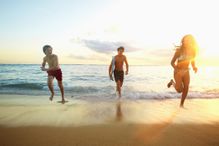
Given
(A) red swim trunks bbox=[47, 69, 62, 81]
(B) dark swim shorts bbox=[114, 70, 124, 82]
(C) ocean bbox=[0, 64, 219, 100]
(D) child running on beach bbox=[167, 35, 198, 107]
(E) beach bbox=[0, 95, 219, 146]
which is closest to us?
(E) beach bbox=[0, 95, 219, 146]

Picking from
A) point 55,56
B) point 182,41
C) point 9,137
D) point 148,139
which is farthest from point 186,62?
point 9,137

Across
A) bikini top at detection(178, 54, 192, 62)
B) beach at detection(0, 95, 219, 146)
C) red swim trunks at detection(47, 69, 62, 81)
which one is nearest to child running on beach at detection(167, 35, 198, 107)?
bikini top at detection(178, 54, 192, 62)

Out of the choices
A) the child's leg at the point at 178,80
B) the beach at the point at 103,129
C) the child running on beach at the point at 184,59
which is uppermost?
the child running on beach at the point at 184,59

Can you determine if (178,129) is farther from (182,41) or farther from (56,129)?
(182,41)

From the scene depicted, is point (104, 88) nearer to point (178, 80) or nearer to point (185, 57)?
point (178, 80)

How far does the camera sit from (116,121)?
533 centimetres

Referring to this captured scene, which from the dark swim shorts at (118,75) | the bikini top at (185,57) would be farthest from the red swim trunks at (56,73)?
the bikini top at (185,57)

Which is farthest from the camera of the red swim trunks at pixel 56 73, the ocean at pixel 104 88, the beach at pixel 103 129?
the ocean at pixel 104 88

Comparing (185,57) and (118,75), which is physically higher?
(185,57)

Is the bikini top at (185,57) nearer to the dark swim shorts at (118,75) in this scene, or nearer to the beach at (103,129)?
the beach at (103,129)

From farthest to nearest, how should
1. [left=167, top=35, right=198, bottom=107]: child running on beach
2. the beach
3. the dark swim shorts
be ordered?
the dark swim shorts < [left=167, top=35, right=198, bottom=107]: child running on beach < the beach

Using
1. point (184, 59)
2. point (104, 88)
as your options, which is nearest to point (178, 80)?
point (184, 59)

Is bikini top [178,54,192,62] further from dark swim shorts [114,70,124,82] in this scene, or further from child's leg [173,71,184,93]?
dark swim shorts [114,70,124,82]

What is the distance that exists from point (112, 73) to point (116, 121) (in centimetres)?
484
